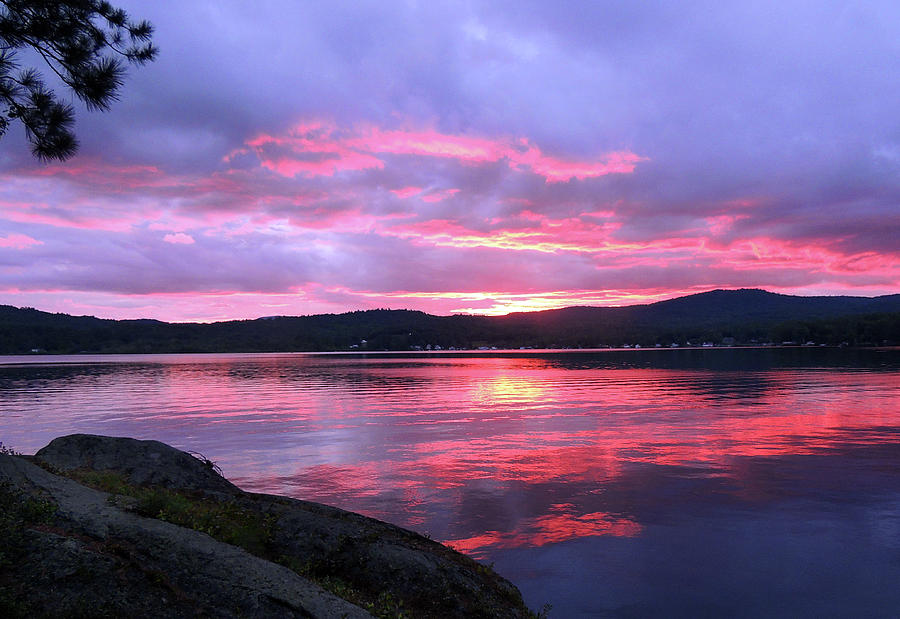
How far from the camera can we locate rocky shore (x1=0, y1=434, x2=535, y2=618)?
6836 mm

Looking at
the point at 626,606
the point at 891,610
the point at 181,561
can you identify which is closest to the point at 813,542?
the point at 891,610

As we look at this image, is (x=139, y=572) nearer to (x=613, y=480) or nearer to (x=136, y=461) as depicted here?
(x=136, y=461)

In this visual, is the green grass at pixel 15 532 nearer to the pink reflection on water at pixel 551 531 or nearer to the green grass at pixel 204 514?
the green grass at pixel 204 514

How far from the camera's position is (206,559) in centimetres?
804

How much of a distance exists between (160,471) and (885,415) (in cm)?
3699

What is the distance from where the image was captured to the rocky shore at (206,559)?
22.4 feet

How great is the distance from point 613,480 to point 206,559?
1505 centimetres

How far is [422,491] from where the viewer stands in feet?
62.8

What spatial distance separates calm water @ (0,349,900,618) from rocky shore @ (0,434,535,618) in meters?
2.90

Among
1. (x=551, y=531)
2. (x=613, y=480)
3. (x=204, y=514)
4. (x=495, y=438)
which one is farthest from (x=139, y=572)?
(x=495, y=438)

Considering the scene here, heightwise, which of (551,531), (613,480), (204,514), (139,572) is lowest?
(551,531)

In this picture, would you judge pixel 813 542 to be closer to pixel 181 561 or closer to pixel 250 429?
pixel 181 561

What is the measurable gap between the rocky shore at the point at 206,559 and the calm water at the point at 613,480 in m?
2.90

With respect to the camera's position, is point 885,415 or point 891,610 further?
point 885,415
